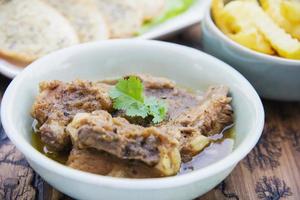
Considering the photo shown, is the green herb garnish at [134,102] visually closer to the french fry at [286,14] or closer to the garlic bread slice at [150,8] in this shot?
the french fry at [286,14]

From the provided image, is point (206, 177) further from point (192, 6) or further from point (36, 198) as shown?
point (192, 6)

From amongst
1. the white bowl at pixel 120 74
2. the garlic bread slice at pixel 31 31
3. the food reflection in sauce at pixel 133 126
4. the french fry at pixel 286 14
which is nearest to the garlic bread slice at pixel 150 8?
the garlic bread slice at pixel 31 31

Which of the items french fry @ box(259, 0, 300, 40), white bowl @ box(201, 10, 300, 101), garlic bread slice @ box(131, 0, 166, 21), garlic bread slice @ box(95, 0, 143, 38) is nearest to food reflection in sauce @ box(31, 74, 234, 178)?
white bowl @ box(201, 10, 300, 101)

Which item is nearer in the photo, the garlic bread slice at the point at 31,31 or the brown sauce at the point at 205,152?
the brown sauce at the point at 205,152

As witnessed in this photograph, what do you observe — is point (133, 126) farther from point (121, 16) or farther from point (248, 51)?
point (121, 16)

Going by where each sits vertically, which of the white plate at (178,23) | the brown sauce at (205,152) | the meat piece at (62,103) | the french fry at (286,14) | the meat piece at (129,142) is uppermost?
the meat piece at (129,142)

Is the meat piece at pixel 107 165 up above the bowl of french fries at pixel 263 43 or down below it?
above
